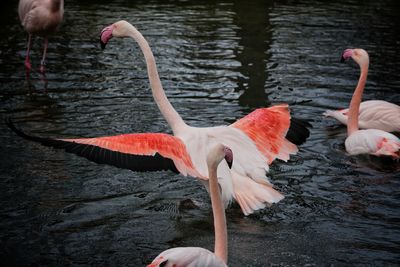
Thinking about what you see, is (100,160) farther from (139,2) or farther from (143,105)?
(139,2)

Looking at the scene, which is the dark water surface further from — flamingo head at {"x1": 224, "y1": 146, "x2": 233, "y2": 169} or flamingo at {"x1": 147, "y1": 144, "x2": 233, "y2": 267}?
flamingo head at {"x1": 224, "y1": 146, "x2": 233, "y2": 169}

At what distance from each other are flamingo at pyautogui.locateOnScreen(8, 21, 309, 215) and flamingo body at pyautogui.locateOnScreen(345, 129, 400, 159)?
0.92 m

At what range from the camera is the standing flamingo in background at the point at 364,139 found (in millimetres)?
6027

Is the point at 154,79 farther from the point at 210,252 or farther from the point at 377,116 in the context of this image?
the point at 377,116

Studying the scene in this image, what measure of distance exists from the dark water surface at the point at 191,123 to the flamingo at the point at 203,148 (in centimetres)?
28

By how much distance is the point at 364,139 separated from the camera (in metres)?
6.27

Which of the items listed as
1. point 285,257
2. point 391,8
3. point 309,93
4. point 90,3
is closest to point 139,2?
point 90,3

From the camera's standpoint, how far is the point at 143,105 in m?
7.95

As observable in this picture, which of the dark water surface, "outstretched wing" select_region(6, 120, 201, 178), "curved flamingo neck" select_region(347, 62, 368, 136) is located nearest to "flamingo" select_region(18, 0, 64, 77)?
the dark water surface

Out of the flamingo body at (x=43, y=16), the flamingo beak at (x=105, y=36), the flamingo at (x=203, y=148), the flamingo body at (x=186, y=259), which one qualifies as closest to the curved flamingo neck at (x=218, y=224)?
the flamingo body at (x=186, y=259)

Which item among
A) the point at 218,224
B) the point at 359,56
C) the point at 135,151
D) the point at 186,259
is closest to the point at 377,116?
the point at 359,56

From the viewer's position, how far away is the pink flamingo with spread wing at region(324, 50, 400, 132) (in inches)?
272

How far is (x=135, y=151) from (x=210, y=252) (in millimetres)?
1168

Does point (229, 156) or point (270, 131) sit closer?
point (229, 156)
